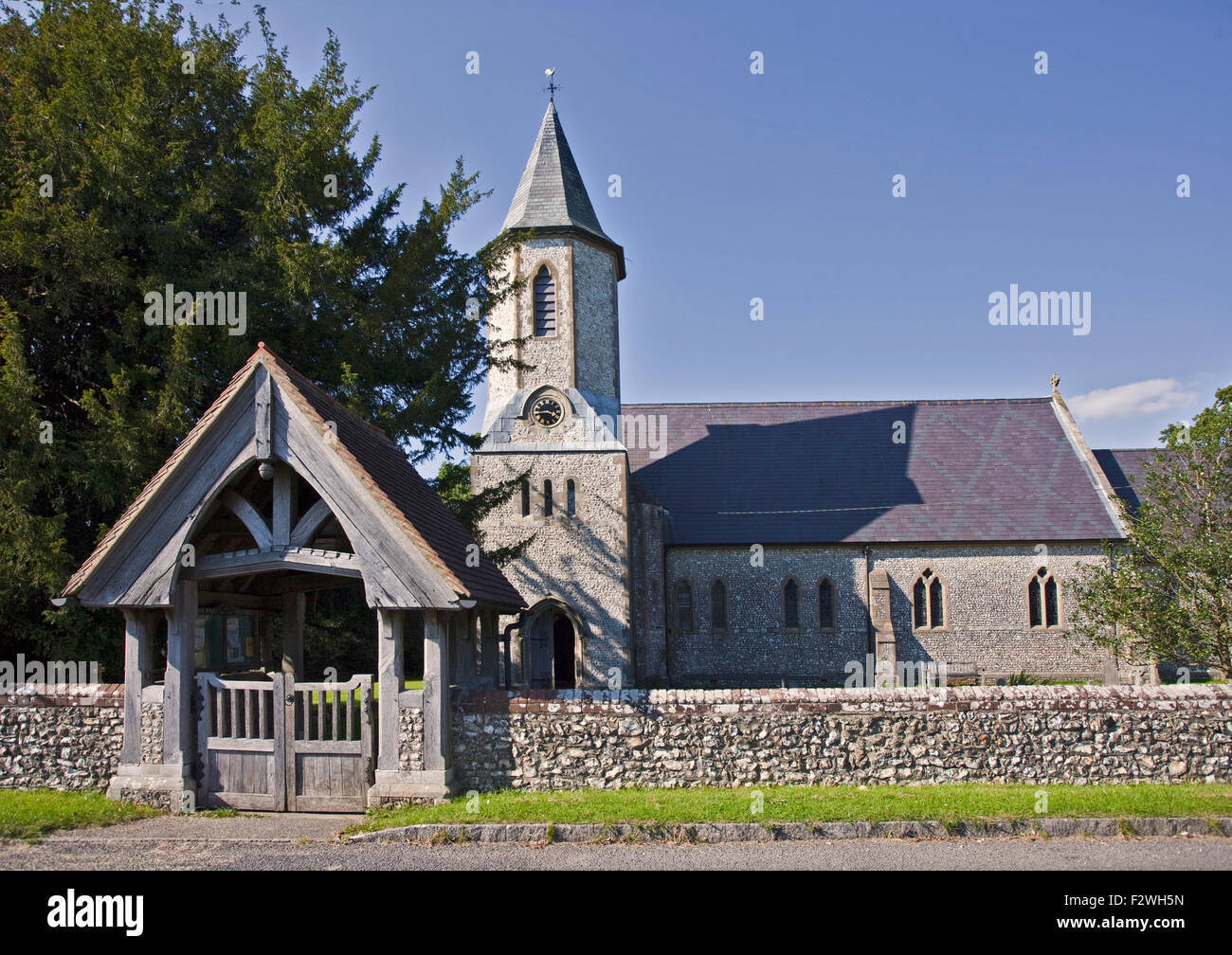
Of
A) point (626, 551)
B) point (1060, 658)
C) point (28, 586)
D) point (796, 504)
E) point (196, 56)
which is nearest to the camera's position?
point (28, 586)

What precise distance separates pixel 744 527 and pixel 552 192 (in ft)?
39.6

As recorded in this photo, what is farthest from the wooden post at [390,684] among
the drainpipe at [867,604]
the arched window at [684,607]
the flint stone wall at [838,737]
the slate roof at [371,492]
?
the drainpipe at [867,604]

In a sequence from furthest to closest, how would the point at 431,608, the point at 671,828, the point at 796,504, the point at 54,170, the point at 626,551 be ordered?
the point at 796,504 < the point at 626,551 < the point at 54,170 < the point at 431,608 < the point at 671,828

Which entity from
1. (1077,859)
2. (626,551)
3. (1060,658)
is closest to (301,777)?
(1077,859)

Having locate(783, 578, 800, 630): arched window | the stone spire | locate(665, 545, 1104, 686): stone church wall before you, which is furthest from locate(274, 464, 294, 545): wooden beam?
locate(783, 578, 800, 630): arched window

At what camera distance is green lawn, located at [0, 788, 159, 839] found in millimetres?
9422

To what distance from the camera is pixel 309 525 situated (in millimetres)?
10547

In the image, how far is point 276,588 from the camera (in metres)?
13.9

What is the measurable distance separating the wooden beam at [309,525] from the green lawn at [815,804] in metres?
3.00

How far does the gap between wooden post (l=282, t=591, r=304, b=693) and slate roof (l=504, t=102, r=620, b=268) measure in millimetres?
17015

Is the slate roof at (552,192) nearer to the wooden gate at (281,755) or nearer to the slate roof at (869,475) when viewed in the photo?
the slate roof at (869,475)

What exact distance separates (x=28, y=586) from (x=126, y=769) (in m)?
4.74

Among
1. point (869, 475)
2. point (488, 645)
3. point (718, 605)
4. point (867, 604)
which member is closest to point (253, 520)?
point (488, 645)

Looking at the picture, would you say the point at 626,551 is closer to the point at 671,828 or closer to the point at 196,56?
the point at 196,56
